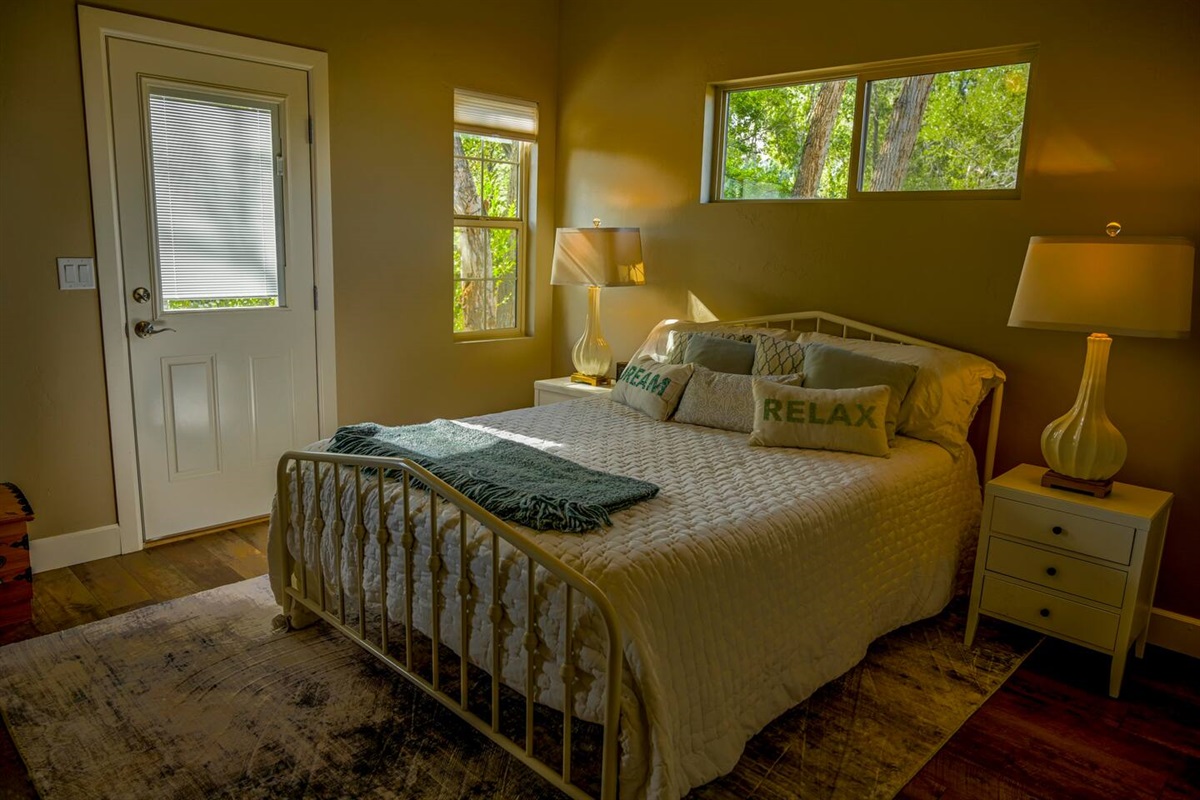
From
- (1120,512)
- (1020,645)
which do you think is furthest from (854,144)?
(1020,645)

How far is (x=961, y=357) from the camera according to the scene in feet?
9.83

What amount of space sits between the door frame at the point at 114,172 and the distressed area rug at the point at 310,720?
0.72 metres

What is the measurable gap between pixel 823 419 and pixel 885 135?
133 centimetres

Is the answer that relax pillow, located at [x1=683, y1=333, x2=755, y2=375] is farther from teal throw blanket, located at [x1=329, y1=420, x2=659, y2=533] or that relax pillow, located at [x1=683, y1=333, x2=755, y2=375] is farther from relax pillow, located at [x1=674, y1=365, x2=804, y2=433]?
teal throw blanket, located at [x1=329, y1=420, x2=659, y2=533]

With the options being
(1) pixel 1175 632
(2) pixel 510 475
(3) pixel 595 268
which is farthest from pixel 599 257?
(1) pixel 1175 632

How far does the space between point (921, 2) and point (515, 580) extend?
8.83 ft

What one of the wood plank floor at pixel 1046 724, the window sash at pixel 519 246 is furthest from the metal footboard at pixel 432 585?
the window sash at pixel 519 246

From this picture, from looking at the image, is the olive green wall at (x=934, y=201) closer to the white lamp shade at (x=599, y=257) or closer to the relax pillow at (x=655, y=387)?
the white lamp shade at (x=599, y=257)

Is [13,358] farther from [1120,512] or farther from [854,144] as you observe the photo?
[1120,512]

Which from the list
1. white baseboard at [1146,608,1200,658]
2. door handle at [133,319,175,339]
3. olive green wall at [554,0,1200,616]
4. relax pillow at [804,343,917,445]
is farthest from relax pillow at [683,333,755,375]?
door handle at [133,319,175,339]

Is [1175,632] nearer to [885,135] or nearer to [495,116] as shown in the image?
[885,135]

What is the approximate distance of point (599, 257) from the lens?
151 inches

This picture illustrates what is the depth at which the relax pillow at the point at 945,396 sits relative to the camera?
287 cm

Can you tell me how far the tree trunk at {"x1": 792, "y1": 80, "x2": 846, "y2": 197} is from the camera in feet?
11.4
